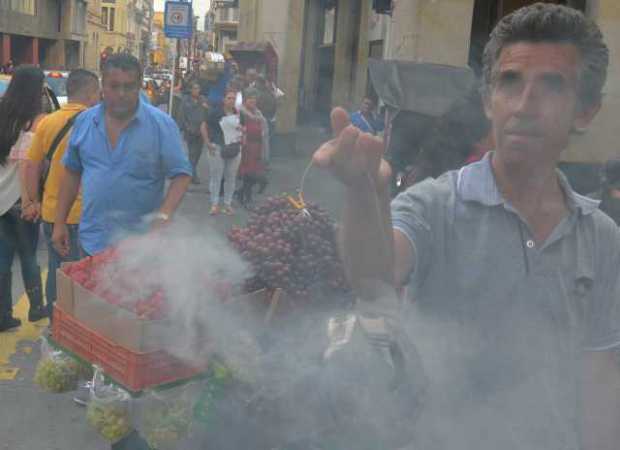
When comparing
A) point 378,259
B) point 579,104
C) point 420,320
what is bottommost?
point 420,320

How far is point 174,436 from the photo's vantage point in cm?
241

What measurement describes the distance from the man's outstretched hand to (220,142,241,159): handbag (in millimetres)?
8658

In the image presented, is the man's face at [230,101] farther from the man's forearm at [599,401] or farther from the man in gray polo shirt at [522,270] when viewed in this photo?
the man's forearm at [599,401]

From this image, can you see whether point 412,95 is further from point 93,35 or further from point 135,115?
point 93,35

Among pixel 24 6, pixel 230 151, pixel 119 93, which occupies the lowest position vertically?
pixel 230 151

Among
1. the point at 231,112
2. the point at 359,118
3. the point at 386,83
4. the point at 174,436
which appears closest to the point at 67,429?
Answer: the point at 174,436

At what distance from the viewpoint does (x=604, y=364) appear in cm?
164

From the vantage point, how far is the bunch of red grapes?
2467 millimetres

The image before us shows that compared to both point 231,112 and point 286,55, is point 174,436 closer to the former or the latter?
point 231,112

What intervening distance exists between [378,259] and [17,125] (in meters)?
4.13

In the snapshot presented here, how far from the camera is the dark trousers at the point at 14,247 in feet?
16.7

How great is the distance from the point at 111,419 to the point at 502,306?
5.17 feet

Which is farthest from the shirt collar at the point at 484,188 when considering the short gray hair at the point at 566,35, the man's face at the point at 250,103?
the man's face at the point at 250,103

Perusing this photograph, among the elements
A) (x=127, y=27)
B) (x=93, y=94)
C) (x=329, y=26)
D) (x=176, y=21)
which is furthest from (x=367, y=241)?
(x=127, y=27)
